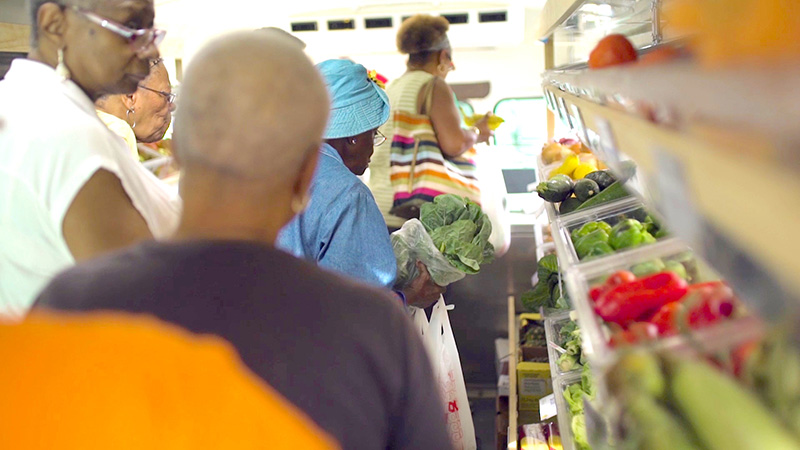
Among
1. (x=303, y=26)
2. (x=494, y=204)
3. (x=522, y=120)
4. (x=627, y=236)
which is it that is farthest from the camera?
(x=522, y=120)

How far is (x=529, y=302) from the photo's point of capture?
400cm

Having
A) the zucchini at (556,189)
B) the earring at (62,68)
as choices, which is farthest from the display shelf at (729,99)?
the zucchini at (556,189)

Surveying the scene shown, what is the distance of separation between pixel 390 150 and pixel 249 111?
9.63 ft

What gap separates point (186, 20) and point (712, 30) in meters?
5.78

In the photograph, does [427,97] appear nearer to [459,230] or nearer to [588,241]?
[459,230]

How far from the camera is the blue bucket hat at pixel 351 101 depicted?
2.85 m

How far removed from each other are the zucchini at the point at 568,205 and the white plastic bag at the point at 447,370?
0.64 m

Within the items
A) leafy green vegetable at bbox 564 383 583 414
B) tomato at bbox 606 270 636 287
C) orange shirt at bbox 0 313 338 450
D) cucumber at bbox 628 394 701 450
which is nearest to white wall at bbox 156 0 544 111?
leafy green vegetable at bbox 564 383 583 414

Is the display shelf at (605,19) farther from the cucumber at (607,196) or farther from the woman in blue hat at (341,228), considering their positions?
the woman in blue hat at (341,228)

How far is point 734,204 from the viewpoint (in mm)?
675

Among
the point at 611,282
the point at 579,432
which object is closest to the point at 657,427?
the point at 611,282

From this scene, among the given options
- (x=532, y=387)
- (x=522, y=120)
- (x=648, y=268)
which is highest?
(x=648, y=268)

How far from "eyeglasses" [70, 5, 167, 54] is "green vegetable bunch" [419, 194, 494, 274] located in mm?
1727

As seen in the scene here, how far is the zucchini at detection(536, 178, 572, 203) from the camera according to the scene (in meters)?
3.46
